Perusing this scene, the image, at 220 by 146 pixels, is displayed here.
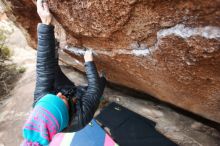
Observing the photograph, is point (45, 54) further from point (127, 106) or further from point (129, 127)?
point (127, 106)

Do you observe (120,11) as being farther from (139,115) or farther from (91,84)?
(139,115)

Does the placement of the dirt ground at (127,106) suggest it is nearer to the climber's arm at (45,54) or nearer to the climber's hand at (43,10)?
the climber's arm at (45,54)

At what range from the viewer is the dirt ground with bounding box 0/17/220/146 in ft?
11.4

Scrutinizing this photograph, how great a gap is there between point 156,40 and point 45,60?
1.09m

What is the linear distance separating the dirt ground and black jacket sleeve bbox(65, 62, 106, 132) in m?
1.45

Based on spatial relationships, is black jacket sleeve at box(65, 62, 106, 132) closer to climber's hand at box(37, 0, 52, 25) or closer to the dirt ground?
climber's hand at box(37, 0, 52, 25)

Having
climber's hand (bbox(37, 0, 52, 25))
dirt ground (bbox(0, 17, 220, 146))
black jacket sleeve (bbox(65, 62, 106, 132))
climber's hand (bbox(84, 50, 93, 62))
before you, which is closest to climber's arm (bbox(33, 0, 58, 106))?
climber's hand (bbox(37, 0, 52, 25))

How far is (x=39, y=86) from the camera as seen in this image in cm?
251

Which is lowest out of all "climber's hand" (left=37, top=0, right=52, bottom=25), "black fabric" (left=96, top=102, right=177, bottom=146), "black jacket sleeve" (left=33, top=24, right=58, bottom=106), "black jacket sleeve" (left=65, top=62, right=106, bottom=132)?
"black fabric" (left=96, top=102, right=177, bottom=146)

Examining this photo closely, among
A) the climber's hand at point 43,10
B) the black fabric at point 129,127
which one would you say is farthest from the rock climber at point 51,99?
the black fabric at point 129,127

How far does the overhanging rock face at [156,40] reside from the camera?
1.80 meters

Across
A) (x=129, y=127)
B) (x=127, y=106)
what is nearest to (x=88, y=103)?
(x=129, y=127)

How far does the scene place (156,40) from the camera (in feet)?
7.09

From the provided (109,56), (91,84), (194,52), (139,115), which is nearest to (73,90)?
(91,84)
